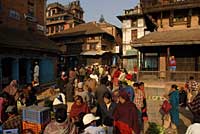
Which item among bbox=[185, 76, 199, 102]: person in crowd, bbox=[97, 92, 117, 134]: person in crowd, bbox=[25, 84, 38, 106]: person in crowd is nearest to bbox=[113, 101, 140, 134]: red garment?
bbox=[97, 92, 117, 134]: person in crowd

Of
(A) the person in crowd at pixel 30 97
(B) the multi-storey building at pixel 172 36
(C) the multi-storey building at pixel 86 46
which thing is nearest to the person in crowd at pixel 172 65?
(B) the multi-storey building at pixel 172 36

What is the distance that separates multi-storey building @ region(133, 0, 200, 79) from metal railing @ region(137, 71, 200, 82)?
1464mm

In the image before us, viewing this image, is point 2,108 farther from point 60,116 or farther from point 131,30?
point 131,30

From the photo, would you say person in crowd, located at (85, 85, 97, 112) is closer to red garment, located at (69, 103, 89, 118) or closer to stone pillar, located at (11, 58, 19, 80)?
red garment, located at (69, 103, 89, 118)

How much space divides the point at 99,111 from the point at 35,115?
228cm

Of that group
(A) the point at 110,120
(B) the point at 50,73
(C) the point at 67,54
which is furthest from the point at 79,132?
(C) the point at 67,54

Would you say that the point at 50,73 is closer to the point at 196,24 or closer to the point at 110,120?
the point at 196,24

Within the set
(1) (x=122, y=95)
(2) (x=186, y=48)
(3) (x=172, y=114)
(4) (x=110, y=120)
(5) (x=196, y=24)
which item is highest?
(5) (x=196, y=24)

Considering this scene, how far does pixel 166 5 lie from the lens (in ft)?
72.6

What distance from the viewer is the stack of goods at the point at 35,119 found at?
6.05 meters

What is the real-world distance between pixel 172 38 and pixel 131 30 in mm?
24654

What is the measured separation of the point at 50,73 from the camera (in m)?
26.9

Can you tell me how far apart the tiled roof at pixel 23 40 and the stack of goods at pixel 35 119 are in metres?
13.1

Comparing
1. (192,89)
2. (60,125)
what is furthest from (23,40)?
(60,125)
